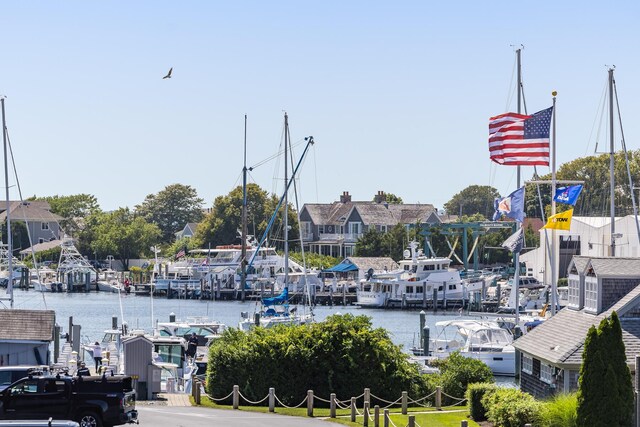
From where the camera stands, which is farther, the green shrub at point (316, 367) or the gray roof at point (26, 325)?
the gray roof at point (26, 325)

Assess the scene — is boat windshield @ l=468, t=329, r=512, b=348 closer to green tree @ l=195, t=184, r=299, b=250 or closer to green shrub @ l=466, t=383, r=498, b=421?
green shrub @ l=466, t=383, r=498, b=421

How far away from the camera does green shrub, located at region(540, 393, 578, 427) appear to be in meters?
32.4

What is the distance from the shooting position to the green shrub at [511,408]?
33.8 meters

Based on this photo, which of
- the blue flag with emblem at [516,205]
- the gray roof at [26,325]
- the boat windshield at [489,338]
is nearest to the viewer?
the gray roof at [26,325]

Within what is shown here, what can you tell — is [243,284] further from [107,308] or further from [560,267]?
[560,267]

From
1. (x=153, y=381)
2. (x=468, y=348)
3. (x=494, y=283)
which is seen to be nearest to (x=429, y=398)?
(x=153, y=381)

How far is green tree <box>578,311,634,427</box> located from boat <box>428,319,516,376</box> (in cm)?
3458

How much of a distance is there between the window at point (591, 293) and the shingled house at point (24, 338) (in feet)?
62.8

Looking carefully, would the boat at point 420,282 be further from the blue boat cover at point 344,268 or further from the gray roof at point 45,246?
the gray roof at point 45,246

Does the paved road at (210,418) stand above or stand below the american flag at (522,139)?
below

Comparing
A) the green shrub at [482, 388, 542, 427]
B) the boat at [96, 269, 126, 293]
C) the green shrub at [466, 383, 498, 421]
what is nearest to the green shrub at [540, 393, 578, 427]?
the green shrub at [482, 388, 542, 427]

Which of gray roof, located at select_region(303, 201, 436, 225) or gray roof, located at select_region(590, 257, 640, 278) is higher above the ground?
gray roof, located at select_region(303, 201, 436, 225)

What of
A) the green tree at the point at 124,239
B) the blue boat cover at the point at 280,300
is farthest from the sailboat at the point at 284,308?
the green tree at the point at 124,239

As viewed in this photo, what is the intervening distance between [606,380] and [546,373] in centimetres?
648
